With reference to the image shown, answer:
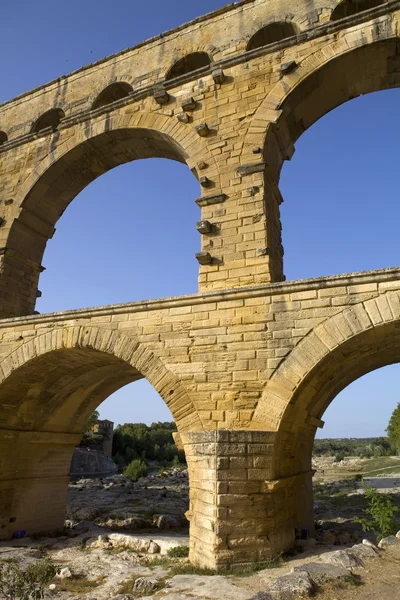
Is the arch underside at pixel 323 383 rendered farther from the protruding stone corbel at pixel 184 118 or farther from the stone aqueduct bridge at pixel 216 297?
the protruding stone corbel at pixel 184 118

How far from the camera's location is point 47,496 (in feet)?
30.3

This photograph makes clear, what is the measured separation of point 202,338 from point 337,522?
18.4 feet

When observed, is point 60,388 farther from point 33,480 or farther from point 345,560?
point 345,560

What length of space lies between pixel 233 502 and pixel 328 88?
714 cm

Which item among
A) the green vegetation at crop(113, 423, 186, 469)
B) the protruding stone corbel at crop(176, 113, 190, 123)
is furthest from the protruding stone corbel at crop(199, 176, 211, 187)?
the green vegetation at crop(113, 423, 186, 469)

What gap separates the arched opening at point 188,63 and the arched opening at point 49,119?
3.22 metres

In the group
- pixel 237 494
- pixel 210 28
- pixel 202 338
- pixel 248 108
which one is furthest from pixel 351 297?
pixel 210 28

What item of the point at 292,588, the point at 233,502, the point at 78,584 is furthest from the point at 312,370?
the point at 78,584

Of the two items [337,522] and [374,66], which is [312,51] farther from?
[337,522]

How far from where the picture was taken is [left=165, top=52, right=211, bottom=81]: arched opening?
9.30 meters

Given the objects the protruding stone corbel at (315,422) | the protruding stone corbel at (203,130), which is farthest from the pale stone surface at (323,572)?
the protruding stone corbel at (203,130)

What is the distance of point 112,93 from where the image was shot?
10.5 metres

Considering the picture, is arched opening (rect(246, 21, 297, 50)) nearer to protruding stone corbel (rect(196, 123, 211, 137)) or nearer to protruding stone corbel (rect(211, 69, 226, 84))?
protruding stone corbel (rect(211, 69, 226, 84))

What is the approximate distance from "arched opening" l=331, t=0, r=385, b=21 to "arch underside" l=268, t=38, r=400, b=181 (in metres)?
1.17
